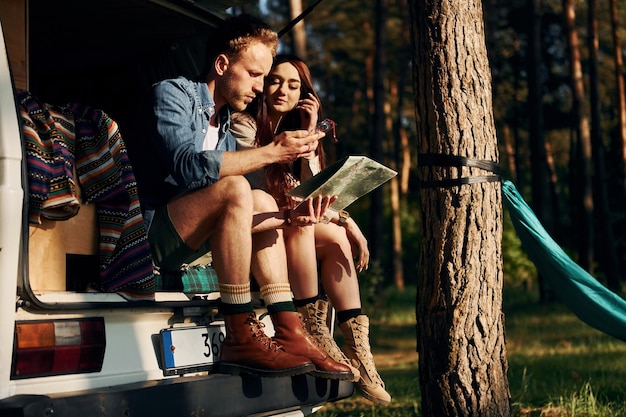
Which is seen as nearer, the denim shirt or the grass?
the denim shirt

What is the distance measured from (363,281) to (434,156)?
11752 millimetres

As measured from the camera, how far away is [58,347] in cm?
313

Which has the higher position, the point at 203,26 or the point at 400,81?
the point at 400,81

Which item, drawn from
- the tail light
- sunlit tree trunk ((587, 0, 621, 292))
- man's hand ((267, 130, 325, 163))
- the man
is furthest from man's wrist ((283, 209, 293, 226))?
sunlit tree trunk ((587, 0, 621, 292))

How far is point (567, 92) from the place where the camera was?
3262cm

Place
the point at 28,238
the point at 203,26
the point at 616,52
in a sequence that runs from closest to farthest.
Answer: the point at 28,238
the point at 203,26
the point at 616,52

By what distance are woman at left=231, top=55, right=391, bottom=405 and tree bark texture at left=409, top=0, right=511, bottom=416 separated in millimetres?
330

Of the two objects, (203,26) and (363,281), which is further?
(363,281)

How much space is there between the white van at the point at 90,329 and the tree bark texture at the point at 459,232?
619mm

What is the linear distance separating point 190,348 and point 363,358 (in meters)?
0.95

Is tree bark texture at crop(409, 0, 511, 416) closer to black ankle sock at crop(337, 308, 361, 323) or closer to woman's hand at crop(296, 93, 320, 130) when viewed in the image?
black ankle sock at crop(337, 308, 361, 323)

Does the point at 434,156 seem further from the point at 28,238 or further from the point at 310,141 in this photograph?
the point at 28,238

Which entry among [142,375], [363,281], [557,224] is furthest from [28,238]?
[557,224]

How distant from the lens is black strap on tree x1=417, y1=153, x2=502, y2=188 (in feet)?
14.6
